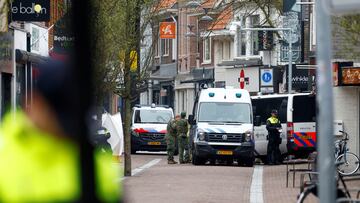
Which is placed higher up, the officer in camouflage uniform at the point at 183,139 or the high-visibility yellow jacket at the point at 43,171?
the high-visibility yellow jacket at the point at 43,171

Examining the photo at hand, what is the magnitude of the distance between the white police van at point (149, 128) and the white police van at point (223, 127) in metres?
9.47

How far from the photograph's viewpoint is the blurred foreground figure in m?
2.22

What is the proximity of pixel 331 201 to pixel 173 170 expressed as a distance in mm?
25425

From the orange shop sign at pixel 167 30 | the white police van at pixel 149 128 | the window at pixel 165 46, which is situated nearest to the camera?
the white police van at pixel 149 128

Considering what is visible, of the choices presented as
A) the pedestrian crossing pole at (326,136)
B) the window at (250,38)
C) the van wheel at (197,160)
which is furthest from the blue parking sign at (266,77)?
the pedestrian crossing pole at (326,136)

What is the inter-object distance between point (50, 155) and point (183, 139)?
33401mm

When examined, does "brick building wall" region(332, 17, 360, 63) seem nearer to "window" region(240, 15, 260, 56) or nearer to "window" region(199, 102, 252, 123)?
"window" region(199, 102, 252, 123)

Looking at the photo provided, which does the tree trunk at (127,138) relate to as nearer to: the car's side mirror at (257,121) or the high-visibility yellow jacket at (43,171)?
the car's side mirror at (257,121)

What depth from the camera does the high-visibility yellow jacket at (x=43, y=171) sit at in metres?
2.22

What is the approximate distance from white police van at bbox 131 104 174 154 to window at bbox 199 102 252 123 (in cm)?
976

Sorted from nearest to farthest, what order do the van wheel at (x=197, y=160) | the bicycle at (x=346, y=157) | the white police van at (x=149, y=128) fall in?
the bicycle at (x=346, y=157)
the van wheel at (x=197, y=160)
the white police van at (x=149, y=128)

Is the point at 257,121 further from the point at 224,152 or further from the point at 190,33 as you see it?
the point at 190,33

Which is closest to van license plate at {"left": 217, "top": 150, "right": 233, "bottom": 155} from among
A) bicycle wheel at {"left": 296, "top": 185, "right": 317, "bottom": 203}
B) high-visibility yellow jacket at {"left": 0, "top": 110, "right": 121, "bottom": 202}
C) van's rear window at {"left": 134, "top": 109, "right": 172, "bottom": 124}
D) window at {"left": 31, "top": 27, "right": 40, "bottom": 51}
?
window at {"left": 31, "top": 27, "right": 40, "bottom": 51}

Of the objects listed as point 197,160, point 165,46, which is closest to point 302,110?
point 197,160
